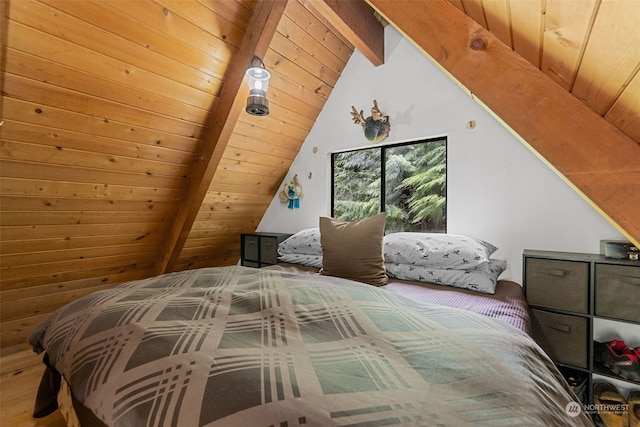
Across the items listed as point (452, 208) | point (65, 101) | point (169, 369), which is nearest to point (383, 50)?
point (452, 208)

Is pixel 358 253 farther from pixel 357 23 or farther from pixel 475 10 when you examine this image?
pixel 357 23

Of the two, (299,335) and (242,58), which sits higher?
(242,58)

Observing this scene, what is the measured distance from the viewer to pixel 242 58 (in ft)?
6.51

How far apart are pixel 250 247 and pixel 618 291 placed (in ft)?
9.36

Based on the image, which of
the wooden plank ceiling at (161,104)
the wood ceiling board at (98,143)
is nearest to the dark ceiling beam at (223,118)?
the wooden plank ceiling at (161,104)

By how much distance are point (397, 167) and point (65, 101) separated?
249cm

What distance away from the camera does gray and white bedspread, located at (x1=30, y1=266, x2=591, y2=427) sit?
0.57m

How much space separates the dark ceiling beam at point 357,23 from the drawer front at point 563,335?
90.1 inches

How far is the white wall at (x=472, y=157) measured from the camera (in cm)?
181

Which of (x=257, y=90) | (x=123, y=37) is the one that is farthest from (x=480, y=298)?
(x=123, y=37)

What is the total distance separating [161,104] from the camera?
1.95m

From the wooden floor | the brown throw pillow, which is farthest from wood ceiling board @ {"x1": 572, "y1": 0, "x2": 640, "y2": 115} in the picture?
the wooden floor

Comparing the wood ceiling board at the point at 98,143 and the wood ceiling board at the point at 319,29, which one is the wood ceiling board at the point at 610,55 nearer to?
the wood ceiling board at the point at 319,29

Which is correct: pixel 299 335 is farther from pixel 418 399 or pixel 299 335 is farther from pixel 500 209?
pixel 500 209
